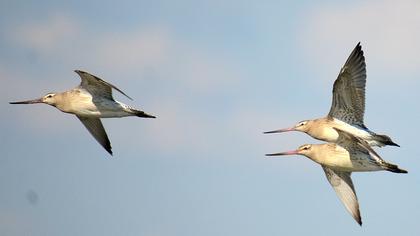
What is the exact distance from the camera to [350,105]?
24.2 meters

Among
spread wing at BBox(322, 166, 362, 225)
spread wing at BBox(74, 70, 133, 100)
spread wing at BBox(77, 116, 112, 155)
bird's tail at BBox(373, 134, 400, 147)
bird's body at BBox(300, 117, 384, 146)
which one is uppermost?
spread wing at BBox(74, 70, 133, 100)

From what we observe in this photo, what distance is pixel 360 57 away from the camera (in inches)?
958

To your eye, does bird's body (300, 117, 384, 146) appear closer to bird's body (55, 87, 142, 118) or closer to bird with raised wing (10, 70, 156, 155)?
bird with raised wing (10, 70, 156, 155)

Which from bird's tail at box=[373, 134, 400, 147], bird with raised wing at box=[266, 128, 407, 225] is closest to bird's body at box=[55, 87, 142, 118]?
bird with raised wing at box=[266, 128, 407, 225]

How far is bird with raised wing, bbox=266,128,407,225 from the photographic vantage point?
69.8 feet

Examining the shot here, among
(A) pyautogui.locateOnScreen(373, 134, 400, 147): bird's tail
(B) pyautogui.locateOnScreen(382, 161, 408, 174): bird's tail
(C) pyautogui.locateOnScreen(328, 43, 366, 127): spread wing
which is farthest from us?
(C) pyautogui.locateOnScreen(328, 43, 366, 127): spread wing

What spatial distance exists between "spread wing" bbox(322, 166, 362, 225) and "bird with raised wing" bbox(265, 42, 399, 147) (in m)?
0.90

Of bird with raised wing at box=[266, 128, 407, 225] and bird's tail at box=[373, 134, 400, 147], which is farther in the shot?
bird's tail at box=[373, 134, 400, 147]

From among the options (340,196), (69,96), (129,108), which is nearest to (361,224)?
(340,196)

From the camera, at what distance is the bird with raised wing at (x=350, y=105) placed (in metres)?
24.0

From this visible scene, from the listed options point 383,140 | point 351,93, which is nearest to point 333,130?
point 351,93

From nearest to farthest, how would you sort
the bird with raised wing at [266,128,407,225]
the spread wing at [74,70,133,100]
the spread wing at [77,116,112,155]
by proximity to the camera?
the bird with raised wing at [266,128,407,225], the spread wing at [74,70,133,100], the spread wing at [77,116,112,155]

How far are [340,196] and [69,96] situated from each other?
Answer: 22.1 ft

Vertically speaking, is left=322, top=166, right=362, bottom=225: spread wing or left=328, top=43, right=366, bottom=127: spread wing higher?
left=328, top=43, right=366, bottom=127: spread wing
